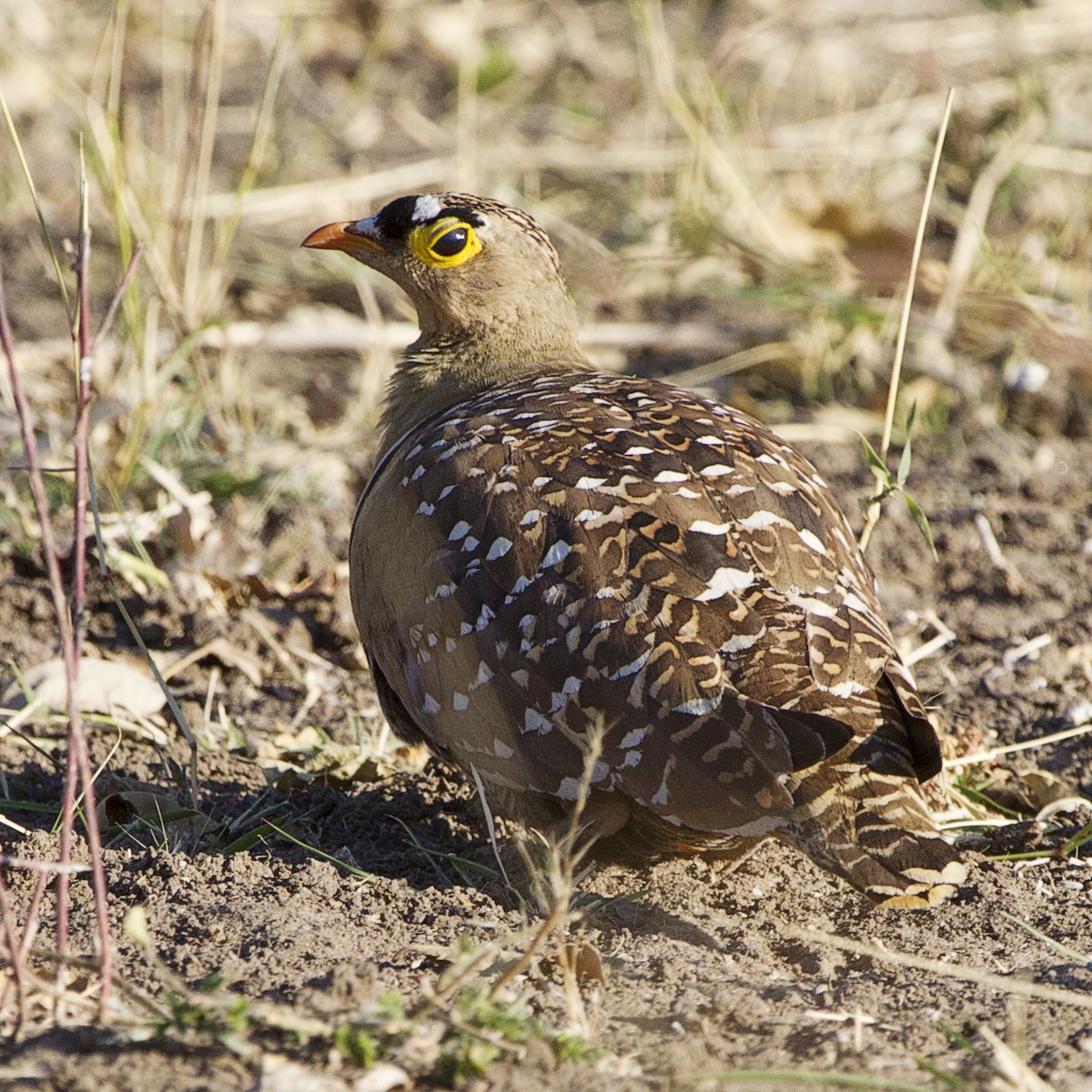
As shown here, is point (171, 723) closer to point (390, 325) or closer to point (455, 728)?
point (455, 728)

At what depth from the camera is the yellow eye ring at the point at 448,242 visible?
457 centimetres

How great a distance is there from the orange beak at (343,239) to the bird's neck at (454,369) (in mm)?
340

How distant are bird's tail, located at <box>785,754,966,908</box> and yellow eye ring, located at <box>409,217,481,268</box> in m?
2.18

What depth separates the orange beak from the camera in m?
4.68

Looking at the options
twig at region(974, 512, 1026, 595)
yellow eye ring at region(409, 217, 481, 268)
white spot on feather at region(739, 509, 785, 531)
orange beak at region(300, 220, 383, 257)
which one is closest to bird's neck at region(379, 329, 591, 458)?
yellow eye ring at region(409, 217, 481, 268)

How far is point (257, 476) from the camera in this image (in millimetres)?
5508

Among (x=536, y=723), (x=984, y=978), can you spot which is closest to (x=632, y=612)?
(x=536, y=723)

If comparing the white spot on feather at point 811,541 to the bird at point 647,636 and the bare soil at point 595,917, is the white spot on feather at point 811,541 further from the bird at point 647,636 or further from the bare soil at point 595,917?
the bare soil at point 595,917

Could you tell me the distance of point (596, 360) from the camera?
6789 millimetres

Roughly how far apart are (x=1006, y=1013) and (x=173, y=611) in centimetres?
299

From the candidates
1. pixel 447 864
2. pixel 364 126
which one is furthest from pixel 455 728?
pixel 364 126

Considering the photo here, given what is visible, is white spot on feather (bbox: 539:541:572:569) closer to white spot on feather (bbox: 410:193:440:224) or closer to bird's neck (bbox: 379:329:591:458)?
bird's neck (bbox: 379:329:591:458)

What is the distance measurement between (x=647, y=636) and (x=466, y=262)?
1.86 metres

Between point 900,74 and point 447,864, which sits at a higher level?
point 900,74
